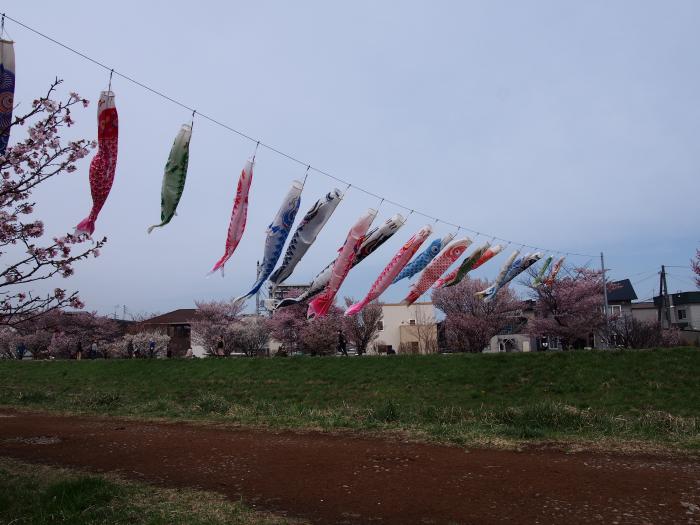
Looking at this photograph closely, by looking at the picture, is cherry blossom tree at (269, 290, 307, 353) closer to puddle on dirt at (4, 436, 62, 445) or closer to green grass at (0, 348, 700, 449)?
green grass at (0, 348, 700, 449)

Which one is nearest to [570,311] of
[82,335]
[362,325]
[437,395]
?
[362,325]

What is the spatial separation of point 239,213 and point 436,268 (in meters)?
6.13

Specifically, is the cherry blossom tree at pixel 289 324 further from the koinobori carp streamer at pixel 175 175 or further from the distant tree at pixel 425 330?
the koinobori carp streamer at pixel 175 175

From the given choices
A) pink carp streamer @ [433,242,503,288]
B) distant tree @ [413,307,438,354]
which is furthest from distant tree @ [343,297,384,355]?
pink carp streamer @ [433,242,503,288]

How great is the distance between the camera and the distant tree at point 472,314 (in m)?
32.3

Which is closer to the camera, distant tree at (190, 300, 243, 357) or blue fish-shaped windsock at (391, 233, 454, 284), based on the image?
blue fish-shaped windsock at (391, 233, 454, 284)

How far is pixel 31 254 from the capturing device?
5.67 metres

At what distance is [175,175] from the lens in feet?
25.6

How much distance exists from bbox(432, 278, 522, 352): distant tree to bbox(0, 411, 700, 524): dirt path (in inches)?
981

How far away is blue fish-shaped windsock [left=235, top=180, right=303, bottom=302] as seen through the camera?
31.9 ft

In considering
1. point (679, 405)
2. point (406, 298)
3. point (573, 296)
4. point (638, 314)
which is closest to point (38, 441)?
point (406, 298)

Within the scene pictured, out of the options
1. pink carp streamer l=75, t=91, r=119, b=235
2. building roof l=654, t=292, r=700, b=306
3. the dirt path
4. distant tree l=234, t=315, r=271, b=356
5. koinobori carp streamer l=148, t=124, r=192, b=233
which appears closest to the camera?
the dirt path

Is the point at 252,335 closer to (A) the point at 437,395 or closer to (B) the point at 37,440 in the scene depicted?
(A) the point at 437,395

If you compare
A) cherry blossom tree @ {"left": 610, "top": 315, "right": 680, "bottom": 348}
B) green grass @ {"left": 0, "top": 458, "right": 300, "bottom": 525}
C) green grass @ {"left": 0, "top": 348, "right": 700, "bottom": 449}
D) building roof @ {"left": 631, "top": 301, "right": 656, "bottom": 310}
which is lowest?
green grass @ {"left": 0, "top": 348, "right": 700, "bottom": 449}
